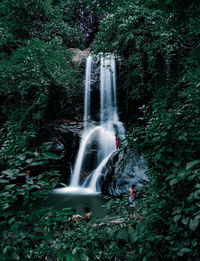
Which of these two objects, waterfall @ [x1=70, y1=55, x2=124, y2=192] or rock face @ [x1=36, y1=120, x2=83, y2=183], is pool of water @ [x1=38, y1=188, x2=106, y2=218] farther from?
rock face @ [x1=36, y1=120, x2=83, y2=183]

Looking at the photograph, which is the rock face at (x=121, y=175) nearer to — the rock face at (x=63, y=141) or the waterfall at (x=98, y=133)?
the waterfall at (x=98, y=133)

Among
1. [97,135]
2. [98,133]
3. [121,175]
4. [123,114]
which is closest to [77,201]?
[121,175]

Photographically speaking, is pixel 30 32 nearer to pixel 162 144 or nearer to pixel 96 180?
pixel 96 180

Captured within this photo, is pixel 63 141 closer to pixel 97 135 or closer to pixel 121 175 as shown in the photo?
pixel 97 135

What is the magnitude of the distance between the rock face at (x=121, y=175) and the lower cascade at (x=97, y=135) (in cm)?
99

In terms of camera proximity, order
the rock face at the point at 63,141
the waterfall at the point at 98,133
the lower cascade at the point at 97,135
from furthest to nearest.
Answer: the rock face at the point at 63,141
the waterfall at the point at 98,133
the lower cascade at the point at 97,135


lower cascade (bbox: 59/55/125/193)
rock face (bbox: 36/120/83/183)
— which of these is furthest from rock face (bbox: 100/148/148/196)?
rock face (bbox: 36/120/83/183)

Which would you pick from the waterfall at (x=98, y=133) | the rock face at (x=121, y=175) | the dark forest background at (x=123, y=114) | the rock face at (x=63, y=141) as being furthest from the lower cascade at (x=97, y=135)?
the rock face at (x=121, y=175)

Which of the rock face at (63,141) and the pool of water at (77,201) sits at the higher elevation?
the rock face at (63,141)

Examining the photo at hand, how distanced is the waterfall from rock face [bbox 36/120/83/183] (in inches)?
16.1

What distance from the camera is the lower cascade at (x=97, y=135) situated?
1004cm

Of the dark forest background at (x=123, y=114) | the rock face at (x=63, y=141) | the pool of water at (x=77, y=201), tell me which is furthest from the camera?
the rock face at (x=63, y=141)

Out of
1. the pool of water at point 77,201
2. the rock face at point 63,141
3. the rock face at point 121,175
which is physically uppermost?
the rock face at point 63,141

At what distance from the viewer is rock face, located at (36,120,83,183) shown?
436 inches
